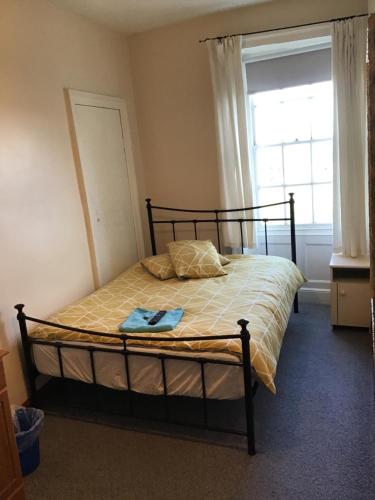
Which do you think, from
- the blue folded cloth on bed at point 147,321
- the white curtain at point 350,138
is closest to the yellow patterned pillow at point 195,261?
the blue folded cloth on bed at point 147,321

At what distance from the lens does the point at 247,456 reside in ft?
6.88

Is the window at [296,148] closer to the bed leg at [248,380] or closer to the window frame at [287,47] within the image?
the window frame at [287,47]

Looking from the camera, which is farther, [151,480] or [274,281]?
[274,281]

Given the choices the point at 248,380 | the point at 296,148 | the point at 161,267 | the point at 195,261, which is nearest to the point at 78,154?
the point at 161,267

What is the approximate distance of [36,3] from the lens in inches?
110

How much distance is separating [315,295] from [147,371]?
2.17 m

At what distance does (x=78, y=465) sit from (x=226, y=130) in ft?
8.94

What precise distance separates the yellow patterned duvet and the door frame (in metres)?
0.45

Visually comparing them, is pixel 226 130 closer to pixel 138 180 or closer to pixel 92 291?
pixel 138 180

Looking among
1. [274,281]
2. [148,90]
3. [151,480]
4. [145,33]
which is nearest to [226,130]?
[148,90]

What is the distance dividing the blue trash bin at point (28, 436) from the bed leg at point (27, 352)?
1.15ft

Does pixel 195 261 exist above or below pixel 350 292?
above

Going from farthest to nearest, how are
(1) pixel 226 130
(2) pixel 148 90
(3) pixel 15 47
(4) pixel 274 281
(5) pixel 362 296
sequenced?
(2) pixel 148 90 < (1) pixel 226 130 < (5) pixel 362 296 < (4) pixel 274 281 < (3) pixel 15 47

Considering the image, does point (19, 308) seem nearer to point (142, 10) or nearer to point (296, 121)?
point (142, 10)
